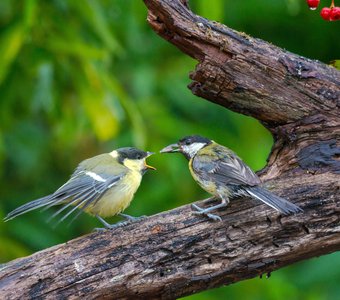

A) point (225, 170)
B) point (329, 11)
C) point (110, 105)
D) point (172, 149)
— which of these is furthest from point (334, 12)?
point (110, 105)

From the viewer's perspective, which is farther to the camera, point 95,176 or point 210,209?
point 95,176

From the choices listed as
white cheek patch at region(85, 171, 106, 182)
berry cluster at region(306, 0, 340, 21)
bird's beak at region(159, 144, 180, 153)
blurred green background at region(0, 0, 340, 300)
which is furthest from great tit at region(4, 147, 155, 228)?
berry cluster at region(306, 0, 340, 21)

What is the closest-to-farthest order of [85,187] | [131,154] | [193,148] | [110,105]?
[85,187] < [193,148] < [131,154] < [110,105]

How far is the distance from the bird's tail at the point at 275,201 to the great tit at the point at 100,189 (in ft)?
2.09

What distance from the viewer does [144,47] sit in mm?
7812

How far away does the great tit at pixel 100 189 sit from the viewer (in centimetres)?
480

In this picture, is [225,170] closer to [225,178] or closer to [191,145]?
[225,178]

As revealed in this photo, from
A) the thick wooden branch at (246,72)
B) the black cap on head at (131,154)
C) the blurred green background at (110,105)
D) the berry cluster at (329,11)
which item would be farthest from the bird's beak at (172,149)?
the berry cluster at (329,11)

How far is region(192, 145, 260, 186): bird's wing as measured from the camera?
462cm

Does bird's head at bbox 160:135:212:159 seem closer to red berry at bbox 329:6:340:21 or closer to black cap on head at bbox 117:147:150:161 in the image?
black cap on head at bbox 117:147:150:161

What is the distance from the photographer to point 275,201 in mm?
4410

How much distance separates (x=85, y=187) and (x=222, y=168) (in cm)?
69

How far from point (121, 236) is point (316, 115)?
111cm

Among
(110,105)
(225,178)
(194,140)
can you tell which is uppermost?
(110,105)
